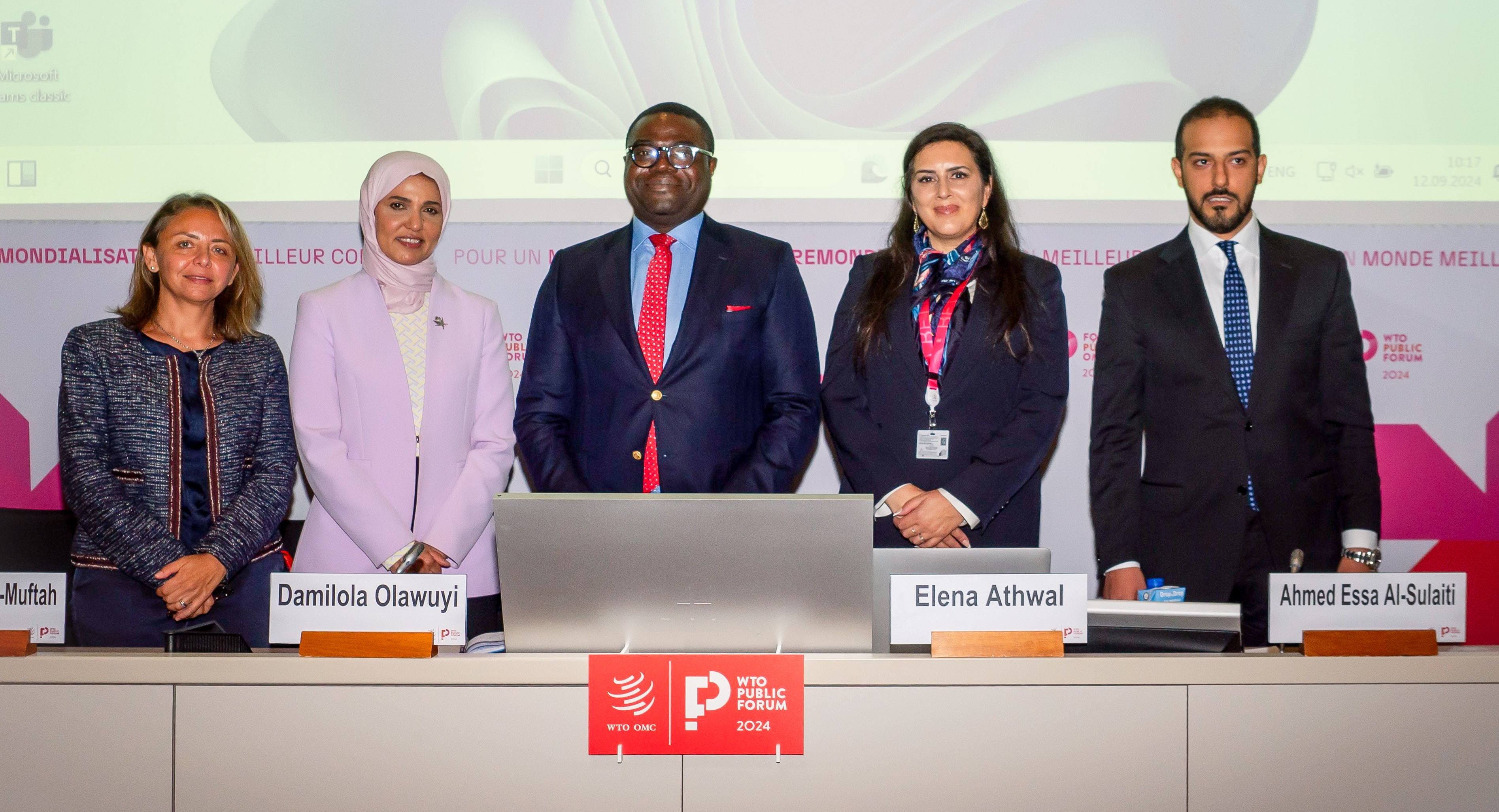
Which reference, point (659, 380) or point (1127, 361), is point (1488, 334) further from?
point (659, 380)

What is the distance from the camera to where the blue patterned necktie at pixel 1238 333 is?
252 cm

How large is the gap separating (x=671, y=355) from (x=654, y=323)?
11cm

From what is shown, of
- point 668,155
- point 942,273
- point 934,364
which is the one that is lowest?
point 934,364

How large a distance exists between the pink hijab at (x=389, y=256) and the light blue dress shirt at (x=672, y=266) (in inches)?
20.5

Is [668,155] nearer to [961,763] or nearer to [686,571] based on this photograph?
[686,571]

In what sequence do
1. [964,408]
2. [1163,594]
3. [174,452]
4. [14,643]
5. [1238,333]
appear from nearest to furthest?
[14,643], [1163,594], [174,452], [964,408], [1238,333]

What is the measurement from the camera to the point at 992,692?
1405 millimetres

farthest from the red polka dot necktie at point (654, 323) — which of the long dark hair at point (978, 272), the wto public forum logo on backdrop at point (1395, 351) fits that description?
the wto public forum logo on backdrop at point (1395, 351)

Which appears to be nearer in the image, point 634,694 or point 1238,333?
point 634,694

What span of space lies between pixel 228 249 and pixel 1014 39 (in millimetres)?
2346

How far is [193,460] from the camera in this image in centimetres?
234

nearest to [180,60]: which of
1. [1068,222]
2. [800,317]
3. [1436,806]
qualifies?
[800,317]

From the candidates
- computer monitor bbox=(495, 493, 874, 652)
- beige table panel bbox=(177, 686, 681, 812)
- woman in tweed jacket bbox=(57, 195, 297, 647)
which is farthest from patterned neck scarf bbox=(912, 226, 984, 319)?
woman in tweed jacket bbox=(57, 195, 297, 647)

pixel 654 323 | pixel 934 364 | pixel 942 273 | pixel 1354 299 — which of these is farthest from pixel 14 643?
pixel 1354 299
